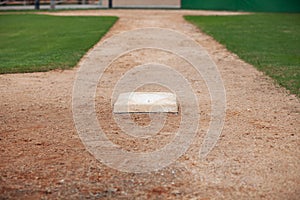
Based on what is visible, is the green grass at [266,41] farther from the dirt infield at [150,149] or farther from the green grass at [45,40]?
the green grass at [45,40]

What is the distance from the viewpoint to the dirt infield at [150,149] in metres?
3.43

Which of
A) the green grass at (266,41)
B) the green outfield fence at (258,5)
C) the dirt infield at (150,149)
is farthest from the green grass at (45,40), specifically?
the green outfield fence at (258,5)

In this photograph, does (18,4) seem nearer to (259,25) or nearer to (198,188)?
(259,25)

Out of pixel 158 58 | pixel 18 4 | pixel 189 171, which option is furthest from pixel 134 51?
pixel 18 4

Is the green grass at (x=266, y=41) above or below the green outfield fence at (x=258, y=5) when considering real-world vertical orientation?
above

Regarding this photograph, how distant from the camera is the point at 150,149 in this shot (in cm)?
425

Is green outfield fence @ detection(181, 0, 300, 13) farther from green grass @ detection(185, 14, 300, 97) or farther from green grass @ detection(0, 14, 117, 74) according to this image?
green grass @ detection(0, 14, 117, 74)

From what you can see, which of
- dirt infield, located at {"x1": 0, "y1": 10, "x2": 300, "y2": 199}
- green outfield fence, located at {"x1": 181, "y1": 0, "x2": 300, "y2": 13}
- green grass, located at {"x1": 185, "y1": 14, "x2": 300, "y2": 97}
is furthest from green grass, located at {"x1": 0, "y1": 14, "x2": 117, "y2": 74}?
green outfield fence, located at {"x1": 181, "y1": 0, "x2": 300, "y2": 13}

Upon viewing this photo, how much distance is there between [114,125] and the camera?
4914mm

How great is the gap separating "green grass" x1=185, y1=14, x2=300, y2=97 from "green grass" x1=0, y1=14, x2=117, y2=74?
9.47 ft

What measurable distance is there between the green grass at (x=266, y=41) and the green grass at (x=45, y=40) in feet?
9.47

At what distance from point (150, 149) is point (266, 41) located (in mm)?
7931

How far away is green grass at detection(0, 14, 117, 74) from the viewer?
858 cm

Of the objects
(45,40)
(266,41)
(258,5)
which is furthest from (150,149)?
(258,5)
